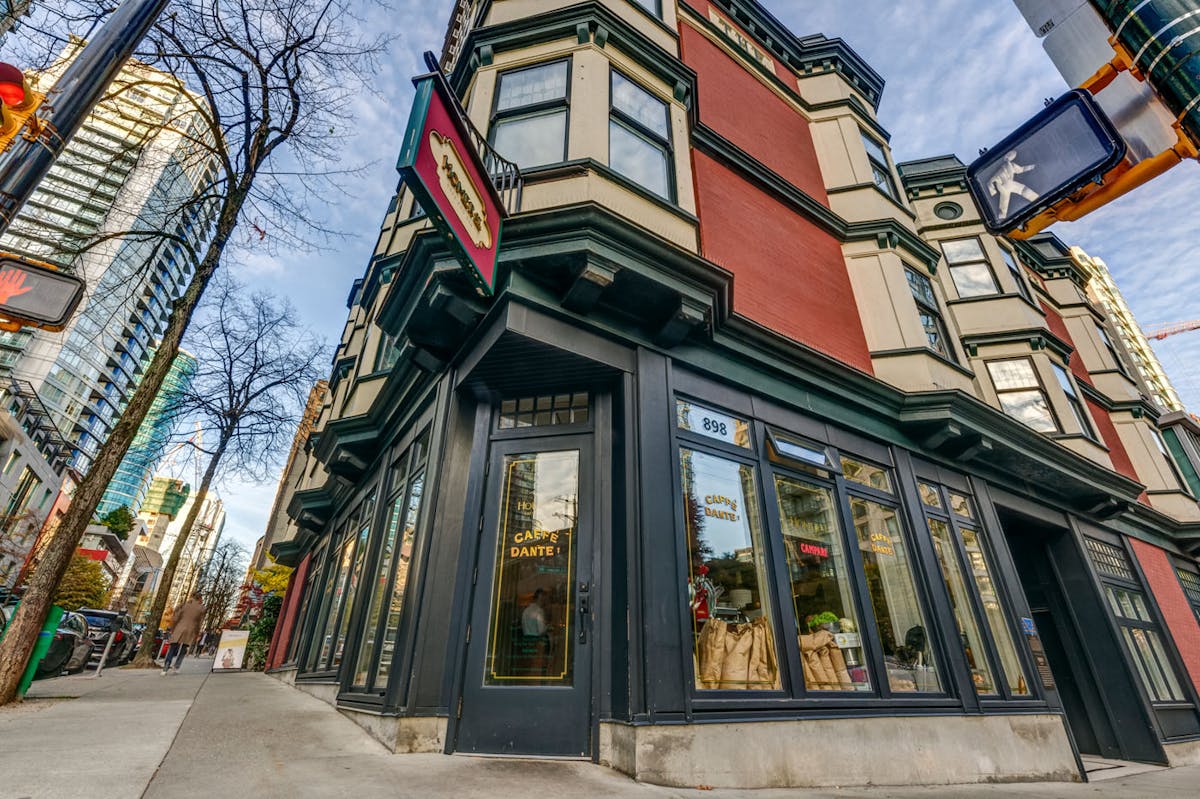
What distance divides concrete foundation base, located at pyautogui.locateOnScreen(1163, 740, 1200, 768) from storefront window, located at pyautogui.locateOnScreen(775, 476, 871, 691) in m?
7.97

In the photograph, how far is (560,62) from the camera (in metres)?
7.66

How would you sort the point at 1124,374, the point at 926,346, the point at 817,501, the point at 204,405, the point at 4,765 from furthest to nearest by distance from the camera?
the point at 204,405, the point at 1124,374, the point at 926,346, the point at 817,501, the point at 4,765

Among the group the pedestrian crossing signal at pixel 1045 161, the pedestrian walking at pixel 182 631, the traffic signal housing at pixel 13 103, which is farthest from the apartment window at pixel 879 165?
the pedestrian walking at pixel 182 631

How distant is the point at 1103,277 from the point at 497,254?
111m

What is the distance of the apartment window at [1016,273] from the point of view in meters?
13.4

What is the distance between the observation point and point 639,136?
751cm

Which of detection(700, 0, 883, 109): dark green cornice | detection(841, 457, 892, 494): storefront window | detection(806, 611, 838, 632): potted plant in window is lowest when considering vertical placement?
detection(806, 611, 838, 632): potted plant in window

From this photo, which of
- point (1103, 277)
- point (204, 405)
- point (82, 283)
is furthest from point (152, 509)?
point (1103, 277)

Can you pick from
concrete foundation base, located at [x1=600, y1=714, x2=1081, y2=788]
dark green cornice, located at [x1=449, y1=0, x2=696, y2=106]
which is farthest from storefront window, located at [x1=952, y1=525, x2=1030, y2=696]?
dark green cornice, located at [x1=449, y1=0, x2=696, y2=106]

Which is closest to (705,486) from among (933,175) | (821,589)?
(821,589)

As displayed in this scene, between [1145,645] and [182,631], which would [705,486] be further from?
[182,631]

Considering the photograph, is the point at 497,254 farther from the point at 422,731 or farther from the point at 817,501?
the point at 817,501

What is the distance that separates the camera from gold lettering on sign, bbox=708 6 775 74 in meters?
12.3

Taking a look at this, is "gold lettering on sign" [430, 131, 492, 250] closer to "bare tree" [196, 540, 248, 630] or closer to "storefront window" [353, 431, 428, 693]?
"storefront window" [353, 431, 428, 693]
